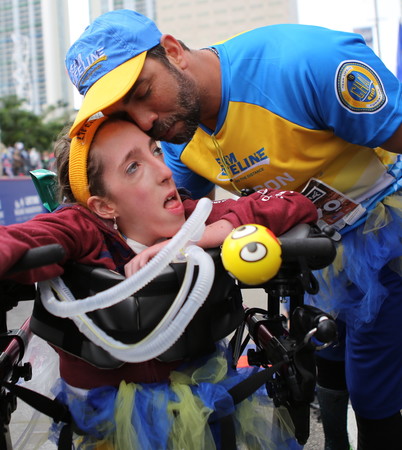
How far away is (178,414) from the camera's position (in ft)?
3.82

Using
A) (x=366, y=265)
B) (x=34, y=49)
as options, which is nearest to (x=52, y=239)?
(x=366, y=265)

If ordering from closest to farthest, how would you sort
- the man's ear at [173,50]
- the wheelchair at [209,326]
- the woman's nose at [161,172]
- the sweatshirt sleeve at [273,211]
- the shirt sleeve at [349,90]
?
1. the wheelchair at [209,326]
2. the sweatshirt sleeve at [273,211]
3. the woman's nose at [161,172]
4. the shirt sleeve at [349,90]
5. the man's ear at [173,50]

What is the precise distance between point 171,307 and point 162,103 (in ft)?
2.35

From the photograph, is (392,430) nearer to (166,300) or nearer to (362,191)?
(362,191)

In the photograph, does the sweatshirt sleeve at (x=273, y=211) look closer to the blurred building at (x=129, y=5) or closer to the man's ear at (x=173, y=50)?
the man's ear at (x=173, y=50)

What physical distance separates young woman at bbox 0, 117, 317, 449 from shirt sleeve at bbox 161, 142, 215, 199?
52 centimetres

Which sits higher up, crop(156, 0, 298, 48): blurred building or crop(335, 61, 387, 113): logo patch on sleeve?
crop(335, 61, 387, 113): logo patch on sleeve

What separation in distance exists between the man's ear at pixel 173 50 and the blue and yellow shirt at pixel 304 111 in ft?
0.51

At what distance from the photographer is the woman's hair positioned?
1436 mm

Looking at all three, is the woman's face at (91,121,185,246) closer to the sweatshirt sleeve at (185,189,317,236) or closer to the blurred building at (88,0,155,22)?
the sweatshirt sleeve at (185,189,317,236)

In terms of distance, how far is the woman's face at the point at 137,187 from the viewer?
1402 millimetres

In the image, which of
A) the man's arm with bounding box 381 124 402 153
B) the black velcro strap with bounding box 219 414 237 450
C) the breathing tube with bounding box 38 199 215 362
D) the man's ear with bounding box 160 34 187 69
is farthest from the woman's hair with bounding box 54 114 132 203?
the man's arm with bounding box 381 124 402 153

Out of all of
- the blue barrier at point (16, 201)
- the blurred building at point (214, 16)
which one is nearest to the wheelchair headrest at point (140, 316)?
the blue barrier at point (16, 201)

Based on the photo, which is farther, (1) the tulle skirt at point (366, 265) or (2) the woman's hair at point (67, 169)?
(1) the tulle skirt at point (366, 265)
